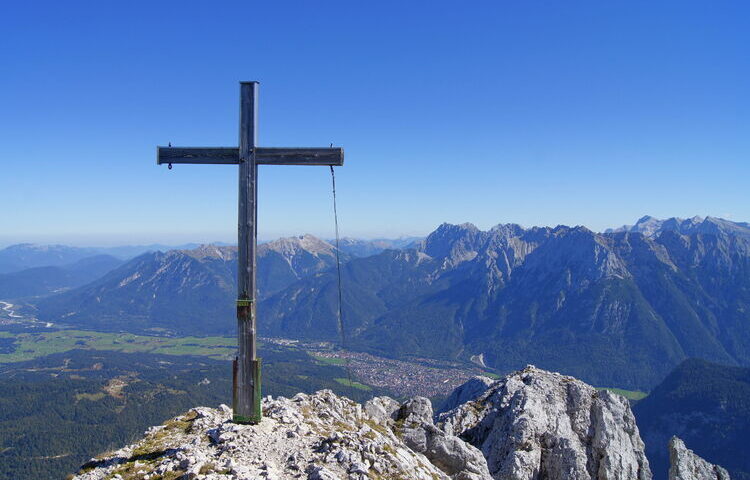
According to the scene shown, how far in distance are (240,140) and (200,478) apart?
10.6m

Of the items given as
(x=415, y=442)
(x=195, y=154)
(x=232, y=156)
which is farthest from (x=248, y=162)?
(x=415, y=442)

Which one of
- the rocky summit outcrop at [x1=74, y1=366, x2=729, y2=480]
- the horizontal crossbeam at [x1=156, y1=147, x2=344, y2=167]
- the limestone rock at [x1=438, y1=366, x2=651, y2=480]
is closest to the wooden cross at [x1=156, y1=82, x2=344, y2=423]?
the horizontal crossbeam at [x1=156, y1=147, x2=344, y2=167]

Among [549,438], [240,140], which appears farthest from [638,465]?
[240,140]

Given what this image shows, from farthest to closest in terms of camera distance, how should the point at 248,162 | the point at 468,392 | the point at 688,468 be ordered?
the point at 468,392 → the point at 688,468 → the point at 248,162

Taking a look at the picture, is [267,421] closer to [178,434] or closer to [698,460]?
[178,434]

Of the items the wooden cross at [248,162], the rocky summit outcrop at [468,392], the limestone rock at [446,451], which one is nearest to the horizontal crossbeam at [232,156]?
the wooden cross at [248,162]

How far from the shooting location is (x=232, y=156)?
54.4 feet

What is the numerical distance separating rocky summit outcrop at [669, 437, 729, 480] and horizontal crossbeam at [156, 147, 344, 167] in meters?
32.6

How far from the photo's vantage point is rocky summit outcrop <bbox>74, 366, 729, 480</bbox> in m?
14.8

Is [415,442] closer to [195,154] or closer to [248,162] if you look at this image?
[248,162]

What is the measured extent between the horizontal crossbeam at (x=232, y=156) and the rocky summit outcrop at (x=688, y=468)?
32644 mm

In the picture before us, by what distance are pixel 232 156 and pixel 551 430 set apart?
2323 centimetres

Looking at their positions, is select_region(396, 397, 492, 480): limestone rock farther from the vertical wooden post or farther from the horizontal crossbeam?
the horizontal crossbeam

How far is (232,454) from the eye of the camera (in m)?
14.9
